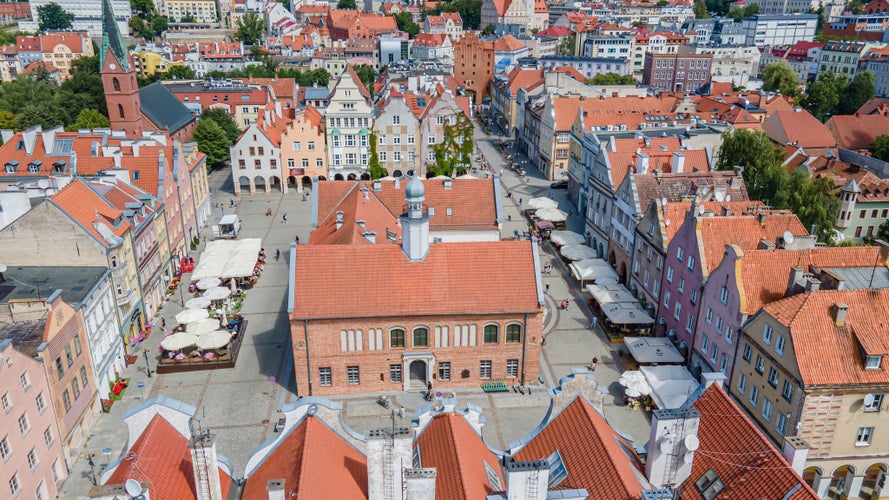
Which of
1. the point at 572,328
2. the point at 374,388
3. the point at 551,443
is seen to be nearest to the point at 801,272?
the point at 572,328

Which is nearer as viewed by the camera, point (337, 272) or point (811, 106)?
point (337, 272)

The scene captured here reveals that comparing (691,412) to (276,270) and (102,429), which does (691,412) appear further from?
(276,270)

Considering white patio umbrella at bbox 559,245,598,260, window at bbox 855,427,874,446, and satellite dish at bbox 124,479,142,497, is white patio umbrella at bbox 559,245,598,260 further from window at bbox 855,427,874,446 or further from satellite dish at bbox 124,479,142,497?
satellite dish at bbox 124,479,142,497

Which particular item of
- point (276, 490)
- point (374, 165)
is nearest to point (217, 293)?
point (374, 165)

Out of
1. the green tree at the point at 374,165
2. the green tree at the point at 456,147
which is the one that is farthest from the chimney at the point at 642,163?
the green tree at the point at 374,165

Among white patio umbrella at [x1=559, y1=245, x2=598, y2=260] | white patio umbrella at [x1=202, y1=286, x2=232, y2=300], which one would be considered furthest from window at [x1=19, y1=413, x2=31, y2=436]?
white patio umbrella at [x1=559, y1=245, x2=598, y2=260]

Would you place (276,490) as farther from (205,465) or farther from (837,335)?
(837,335)

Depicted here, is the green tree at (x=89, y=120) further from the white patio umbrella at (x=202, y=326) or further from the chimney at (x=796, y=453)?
the chimney at (x=796, y=453)

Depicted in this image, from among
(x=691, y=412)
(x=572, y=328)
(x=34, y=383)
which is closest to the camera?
(x=691, y=412)
